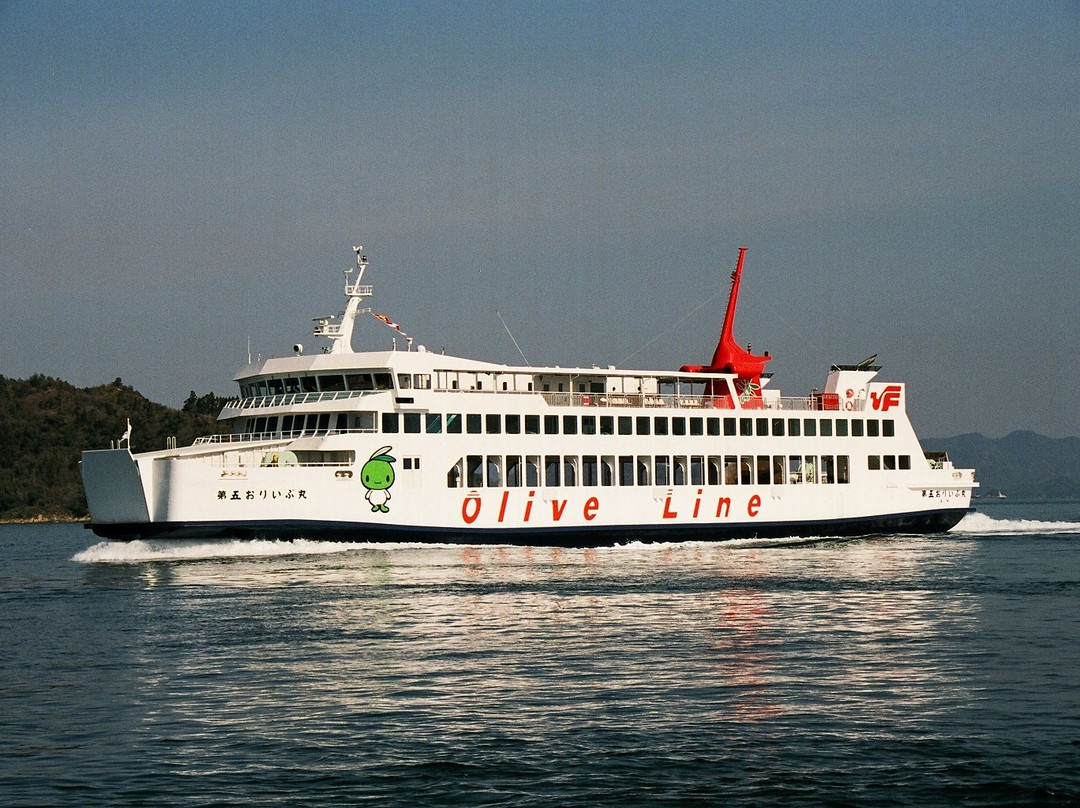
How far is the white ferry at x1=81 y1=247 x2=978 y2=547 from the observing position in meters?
39.0

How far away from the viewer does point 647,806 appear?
1255 centimetres

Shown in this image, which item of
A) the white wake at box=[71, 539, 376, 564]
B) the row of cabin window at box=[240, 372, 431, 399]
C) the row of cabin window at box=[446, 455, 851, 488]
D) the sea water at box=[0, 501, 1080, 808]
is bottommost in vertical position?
the sea water at box=[0, 501, 1080, 808]

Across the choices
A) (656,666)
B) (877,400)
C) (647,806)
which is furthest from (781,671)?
(877,400)

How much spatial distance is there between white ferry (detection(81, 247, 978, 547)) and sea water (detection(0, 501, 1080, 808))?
534 cm

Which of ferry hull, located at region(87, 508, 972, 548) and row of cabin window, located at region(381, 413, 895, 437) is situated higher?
row of cabin window, located at region(381, 413, 895, 437)

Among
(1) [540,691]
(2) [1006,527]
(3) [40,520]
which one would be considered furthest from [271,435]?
(3) [40,520]

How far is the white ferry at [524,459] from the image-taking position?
3903cm

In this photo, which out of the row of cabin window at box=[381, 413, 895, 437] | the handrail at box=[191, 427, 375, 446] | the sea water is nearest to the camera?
the sea water

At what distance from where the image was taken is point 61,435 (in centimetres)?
12962

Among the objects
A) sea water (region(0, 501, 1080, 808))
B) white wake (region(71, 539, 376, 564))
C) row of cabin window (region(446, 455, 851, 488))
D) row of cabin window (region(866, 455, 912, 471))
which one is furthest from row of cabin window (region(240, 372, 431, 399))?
row of cabin window (region(866, 455, 912, 471))

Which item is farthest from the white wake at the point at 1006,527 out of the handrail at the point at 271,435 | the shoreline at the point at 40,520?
the shoreline at the point at 40,520

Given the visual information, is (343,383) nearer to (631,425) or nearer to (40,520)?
(631,425)

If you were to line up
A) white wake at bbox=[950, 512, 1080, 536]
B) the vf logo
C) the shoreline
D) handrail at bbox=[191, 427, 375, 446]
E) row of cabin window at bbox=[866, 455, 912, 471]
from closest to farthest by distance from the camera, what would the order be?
handrail at bbox=[191, 427, 375, 446]
row of cabin window at bbox=[866, 455, 912, 471]
the vf logo
white wake at bbox=[950, 512, 1080, 536]
the shoreline

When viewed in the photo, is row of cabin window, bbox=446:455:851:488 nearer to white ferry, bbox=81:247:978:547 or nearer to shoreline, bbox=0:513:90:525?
white ferry, bbox=81:247:978:547
